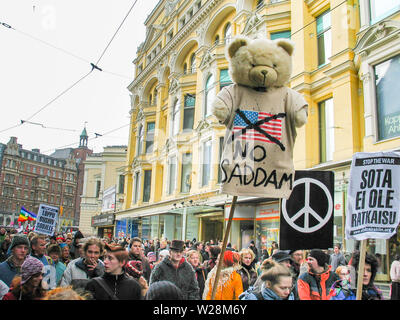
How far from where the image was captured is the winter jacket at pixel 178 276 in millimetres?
4848

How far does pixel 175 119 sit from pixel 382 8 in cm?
1559

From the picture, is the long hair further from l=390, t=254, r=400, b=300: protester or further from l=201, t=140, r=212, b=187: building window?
l=201, t=140, r=212, b=187: building window

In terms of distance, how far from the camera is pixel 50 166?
59.0 meters

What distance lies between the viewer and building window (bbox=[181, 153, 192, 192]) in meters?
22.2

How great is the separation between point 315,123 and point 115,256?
11.8 m

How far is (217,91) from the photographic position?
19.1m

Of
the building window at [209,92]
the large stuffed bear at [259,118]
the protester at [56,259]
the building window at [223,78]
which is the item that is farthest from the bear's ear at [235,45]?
the building window at [209,92]

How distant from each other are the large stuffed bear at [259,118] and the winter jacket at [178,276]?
245cm

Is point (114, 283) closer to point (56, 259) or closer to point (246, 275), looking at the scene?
point (246, 275)

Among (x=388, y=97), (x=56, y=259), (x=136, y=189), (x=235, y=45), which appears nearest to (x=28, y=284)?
(x=235, y=45)

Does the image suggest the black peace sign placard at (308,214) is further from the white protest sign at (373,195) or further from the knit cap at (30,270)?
the knit cap at (30,270)

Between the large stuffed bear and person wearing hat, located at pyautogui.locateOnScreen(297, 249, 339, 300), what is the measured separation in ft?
5.50
